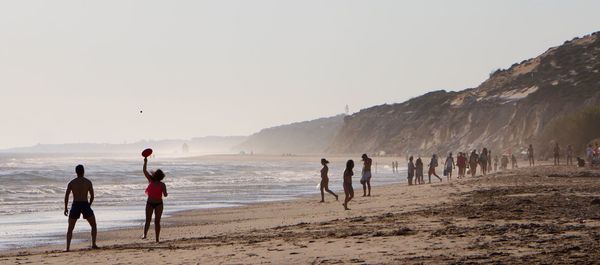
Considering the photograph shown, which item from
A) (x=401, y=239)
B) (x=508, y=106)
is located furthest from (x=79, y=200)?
(x=508, y=106)

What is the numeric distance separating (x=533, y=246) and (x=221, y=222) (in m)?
11.6

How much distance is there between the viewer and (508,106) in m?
96.1

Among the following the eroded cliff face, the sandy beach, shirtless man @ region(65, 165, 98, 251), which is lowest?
the sandy beach

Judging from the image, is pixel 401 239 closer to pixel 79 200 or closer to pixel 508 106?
pixel 79 200

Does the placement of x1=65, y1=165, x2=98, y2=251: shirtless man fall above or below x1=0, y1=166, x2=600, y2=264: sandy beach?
above

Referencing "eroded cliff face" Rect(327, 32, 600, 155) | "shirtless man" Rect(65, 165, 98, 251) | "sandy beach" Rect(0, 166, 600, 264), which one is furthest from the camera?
"eroded cliff face" Rect(327, 32, 600, 155)

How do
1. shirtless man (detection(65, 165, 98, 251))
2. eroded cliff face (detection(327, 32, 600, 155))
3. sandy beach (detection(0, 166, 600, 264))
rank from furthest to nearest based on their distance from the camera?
eroded cliff face (detection(327, 32, 600, 155))
shirtless man (detection(65, 165, 98, 251))
sandy beach (detection(0, 166, 600, 264))

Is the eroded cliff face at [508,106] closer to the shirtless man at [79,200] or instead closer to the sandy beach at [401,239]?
the sandy beach at [401,239]

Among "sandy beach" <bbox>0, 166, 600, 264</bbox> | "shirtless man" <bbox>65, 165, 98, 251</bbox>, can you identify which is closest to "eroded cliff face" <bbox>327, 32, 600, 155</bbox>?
"sandy beach" <bbox>0, 166, 600, 264</bbox>

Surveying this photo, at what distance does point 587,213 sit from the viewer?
14336 millimetres

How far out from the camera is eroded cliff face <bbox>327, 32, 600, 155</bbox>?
83.2 meters

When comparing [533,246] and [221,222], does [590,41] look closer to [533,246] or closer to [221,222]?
[221,222]

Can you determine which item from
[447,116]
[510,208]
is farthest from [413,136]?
[510,208]

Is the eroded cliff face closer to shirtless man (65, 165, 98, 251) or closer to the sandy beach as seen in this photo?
the sandy beach
